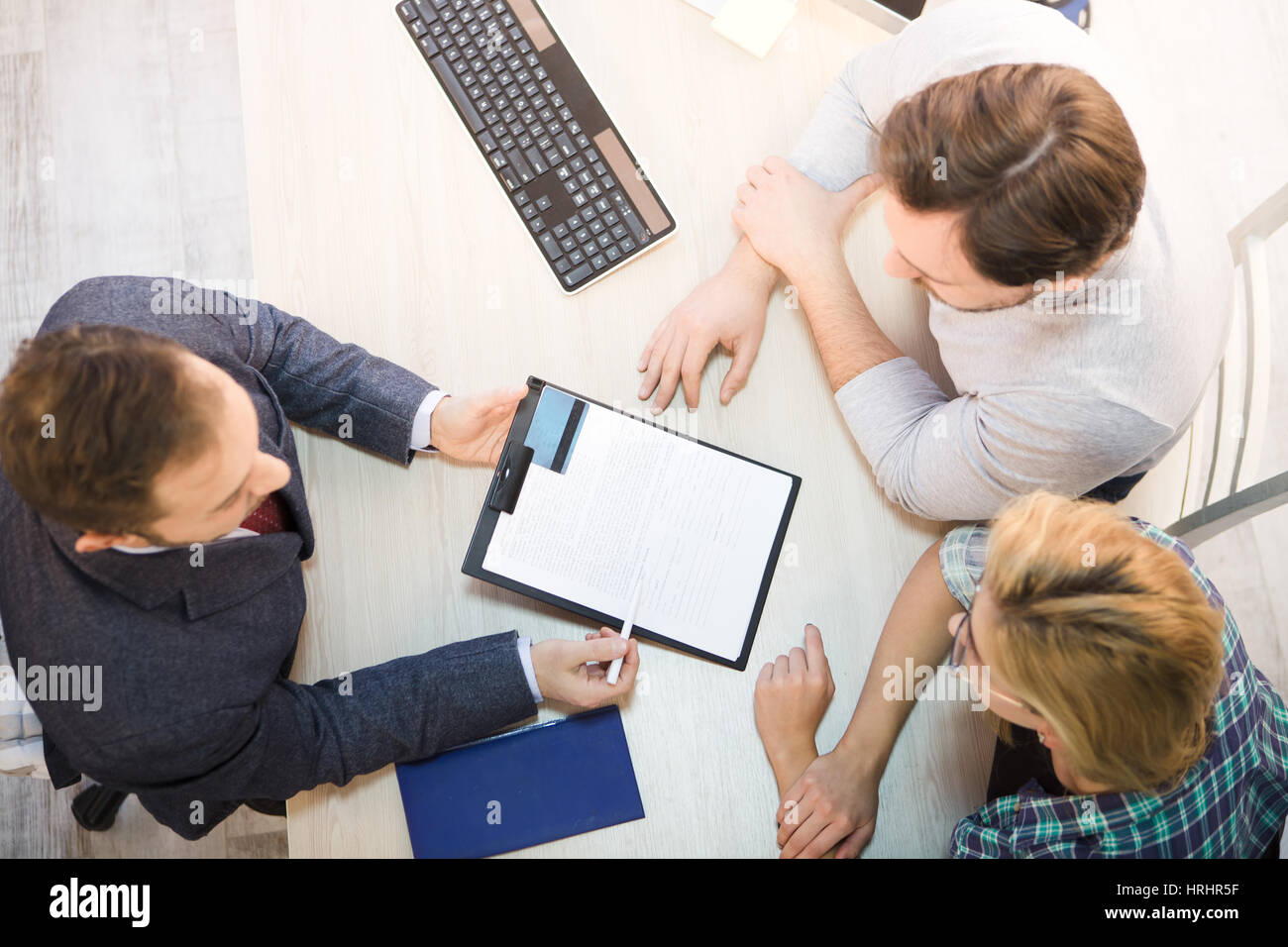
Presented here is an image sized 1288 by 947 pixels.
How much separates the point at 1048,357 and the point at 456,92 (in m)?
0.74

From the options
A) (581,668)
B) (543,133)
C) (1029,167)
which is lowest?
(581,668)

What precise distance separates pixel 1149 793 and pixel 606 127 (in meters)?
0.92

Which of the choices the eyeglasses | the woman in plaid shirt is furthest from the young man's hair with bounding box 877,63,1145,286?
the eyeglasses

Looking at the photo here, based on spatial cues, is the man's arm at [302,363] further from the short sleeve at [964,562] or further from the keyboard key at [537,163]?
the short sleeve at [964,562]

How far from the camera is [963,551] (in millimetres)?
962

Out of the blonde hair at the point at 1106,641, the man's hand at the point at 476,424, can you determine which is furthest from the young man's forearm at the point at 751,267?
the blonde hair at the point at 1106,641

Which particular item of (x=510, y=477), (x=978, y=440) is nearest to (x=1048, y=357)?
(x=978, y=440)

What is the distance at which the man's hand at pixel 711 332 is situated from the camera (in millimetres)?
1020

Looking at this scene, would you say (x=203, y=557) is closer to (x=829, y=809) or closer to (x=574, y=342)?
(x=574, y=342)

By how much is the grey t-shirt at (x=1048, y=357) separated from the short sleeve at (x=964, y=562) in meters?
0.03

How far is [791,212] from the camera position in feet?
3.42

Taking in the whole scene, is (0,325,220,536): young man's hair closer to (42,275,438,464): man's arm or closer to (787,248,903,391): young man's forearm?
(42,275,438,464): man's arm

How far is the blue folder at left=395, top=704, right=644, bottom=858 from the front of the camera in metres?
Result: 0.95
